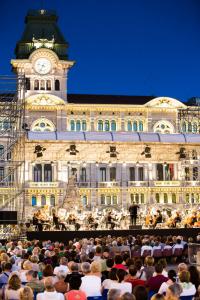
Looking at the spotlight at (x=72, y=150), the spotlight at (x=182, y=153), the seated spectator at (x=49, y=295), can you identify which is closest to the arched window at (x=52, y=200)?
the spotlight at (x=72, y=150)

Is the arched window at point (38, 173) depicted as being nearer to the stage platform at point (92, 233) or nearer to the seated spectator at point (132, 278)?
the stage platform at point (92, 233)

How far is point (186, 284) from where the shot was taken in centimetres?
868

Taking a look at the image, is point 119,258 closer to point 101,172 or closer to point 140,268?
point 140,268

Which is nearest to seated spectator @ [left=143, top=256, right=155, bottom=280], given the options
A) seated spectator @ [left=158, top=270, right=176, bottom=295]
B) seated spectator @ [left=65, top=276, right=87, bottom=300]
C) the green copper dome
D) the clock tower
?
seated spectator @ [left=158, top=270, right=176, bottom=295]

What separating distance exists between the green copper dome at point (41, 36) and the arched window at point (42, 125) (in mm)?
8532

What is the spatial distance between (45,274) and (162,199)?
48.6m

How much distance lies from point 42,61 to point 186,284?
60.9 metres

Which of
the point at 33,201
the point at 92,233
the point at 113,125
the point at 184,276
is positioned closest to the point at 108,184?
the point at 33,201

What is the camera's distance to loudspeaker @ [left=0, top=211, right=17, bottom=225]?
90.4ft

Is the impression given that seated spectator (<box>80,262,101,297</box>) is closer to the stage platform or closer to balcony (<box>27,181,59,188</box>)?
the stage platform

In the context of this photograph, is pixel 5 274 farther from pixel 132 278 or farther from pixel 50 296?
pixel 50 296

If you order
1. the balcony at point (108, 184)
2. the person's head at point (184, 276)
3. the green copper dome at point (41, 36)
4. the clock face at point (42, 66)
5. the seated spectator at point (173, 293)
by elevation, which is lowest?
the seated spectator at point (173, 293)

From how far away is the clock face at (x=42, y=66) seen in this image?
221 ft

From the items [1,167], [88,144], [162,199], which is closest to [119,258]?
[88,144]
